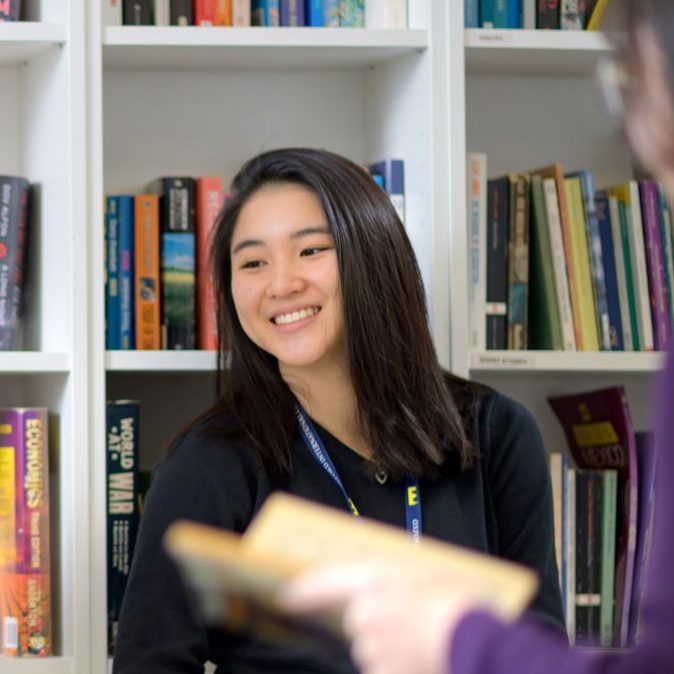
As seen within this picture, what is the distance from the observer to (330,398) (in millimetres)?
1973

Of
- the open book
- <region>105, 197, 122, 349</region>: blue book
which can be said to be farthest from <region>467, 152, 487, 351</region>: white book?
the open book

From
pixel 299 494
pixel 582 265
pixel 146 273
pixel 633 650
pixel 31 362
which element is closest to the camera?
pixel 633 650

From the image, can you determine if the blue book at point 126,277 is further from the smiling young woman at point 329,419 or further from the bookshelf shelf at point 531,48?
the bookshelf shelf at point 531,48

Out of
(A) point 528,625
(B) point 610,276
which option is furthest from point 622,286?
(A) point 528,625

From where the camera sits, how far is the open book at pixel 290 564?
2.63 ft

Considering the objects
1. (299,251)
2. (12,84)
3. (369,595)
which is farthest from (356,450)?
(369,595)

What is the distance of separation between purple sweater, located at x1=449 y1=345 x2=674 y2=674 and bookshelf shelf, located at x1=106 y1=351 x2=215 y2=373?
1.31 metres

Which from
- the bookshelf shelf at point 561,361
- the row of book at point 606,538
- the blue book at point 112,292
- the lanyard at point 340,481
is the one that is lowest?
the row of book at point 606,538

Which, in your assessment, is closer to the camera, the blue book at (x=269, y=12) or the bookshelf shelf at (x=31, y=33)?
the bookshelf shelf at (x=31, y=33)

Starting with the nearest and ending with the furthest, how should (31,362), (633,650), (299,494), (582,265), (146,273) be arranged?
(633,650) → (299,494) → (31,362) → (146,273) → (582,265)

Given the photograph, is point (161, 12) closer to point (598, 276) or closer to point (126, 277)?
point (126, 277)

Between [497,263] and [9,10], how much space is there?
86 cm

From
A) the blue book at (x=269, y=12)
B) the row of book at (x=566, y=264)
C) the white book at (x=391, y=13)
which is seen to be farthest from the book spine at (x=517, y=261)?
the blue book at (x=269, y=12)

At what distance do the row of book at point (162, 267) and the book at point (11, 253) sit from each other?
143 mm
